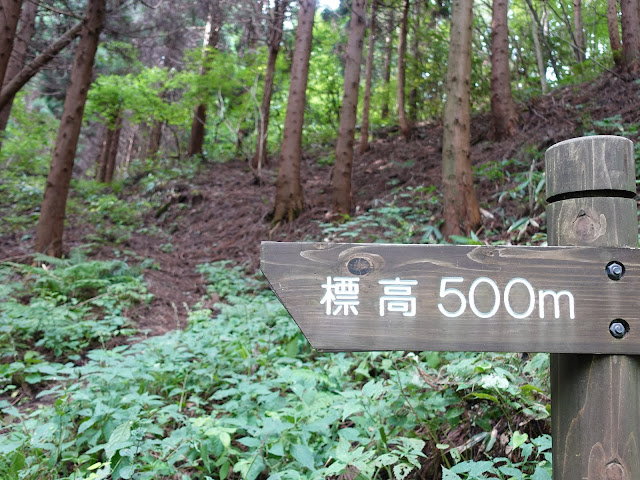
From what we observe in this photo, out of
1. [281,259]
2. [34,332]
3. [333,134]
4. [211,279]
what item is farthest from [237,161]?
[281,259]

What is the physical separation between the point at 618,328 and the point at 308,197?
9663mm

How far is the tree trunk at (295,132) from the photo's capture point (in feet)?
31.5

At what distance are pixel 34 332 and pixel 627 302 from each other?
5063 mm

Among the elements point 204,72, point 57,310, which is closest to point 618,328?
point 57,310

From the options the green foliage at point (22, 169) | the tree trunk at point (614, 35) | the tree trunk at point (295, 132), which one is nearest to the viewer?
the tree trunk at point (614, 35)

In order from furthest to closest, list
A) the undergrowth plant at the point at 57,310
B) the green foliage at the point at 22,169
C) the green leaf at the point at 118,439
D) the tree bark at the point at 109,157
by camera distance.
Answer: the tree bark at the point at 109,157
the green foliage at the point at 22,169
the undergrowth plant at the point at 57,310
the green leaf at the point at 118,439

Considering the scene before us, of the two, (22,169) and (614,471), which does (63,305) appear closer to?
(614,471)

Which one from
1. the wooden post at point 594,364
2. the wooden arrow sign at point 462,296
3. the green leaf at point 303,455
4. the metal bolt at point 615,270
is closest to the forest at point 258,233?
the green leaf at point 303,455

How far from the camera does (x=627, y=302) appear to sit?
1308 millimetres

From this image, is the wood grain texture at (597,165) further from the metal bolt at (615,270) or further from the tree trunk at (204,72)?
the tree trunk at (204,72)

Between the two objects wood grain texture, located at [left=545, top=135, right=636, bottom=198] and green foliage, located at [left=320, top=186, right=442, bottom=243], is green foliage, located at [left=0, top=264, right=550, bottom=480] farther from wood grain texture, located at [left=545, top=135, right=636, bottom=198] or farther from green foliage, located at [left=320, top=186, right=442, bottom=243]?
green foliage, located at [left=320, top=186, right=442, bottom=243]

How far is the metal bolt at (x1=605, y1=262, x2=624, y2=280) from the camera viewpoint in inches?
51.6

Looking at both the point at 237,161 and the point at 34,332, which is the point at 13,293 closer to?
the point at 34,332

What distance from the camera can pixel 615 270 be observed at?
131 centimetres
